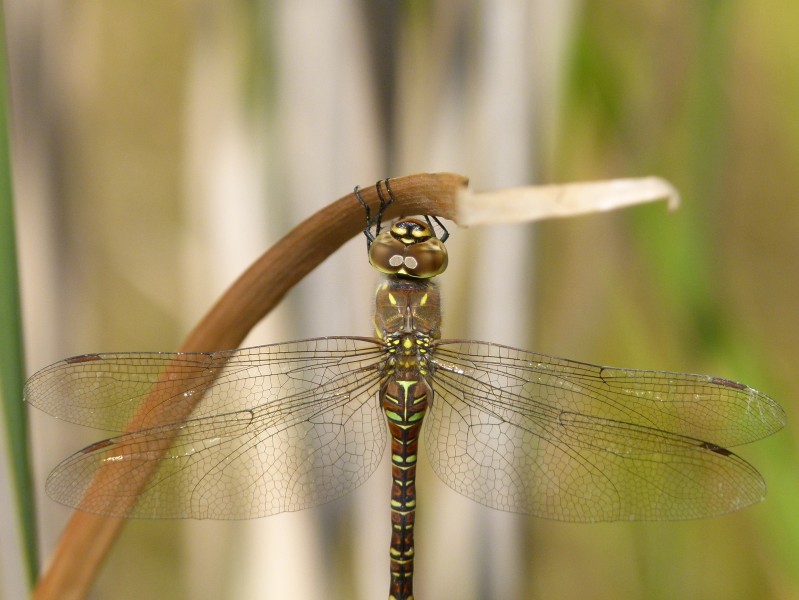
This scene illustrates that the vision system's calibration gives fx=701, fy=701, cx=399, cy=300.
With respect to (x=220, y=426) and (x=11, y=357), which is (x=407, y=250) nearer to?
(x=220, y=426)

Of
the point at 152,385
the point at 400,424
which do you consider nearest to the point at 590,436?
the point at 400,424

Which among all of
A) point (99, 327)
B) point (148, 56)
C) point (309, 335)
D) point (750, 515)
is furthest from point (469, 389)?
point (148, 56)

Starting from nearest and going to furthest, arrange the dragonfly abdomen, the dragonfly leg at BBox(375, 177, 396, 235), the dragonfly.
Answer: the dragonfly leg at BBox(375, 177, 396, 235), the dragonfly, the dragonfly abdomen

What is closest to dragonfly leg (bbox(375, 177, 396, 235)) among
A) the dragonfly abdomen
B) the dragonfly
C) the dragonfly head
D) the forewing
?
the dragonfly

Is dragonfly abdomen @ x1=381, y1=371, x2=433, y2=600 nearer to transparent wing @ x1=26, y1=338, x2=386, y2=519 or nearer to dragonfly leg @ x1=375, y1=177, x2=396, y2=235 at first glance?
transparent wing @ x1=26, y1=338, x2=386, y2=519

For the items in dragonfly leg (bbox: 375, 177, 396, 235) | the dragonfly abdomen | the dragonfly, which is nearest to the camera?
dragonfly leg (bbox: 375, 177, 396, 235)
